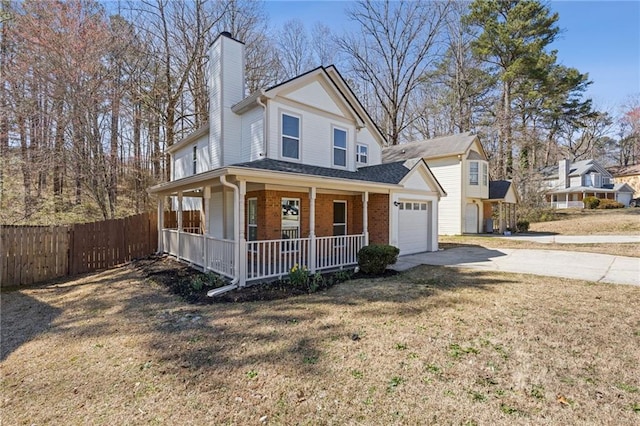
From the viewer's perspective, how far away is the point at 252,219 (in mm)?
10727

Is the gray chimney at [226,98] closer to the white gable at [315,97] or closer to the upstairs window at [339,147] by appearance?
the white gable at [315,97]

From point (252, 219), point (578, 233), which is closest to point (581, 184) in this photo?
point (578, 233)

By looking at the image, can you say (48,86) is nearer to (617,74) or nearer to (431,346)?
(431,346)

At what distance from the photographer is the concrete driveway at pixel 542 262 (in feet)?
29.1

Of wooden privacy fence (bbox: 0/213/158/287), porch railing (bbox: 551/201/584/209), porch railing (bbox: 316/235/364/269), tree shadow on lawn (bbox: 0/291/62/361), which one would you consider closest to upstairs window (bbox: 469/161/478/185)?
porch railing (bbox: 316/235/364/269)

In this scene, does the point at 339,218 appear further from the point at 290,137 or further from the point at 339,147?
the point at 290,137

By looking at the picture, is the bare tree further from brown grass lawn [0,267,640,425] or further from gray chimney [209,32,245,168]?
brown grass lawn [0,267,640,425]

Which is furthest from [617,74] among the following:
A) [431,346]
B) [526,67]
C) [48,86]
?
[48,86]

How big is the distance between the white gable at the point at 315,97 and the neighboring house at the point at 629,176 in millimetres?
53983

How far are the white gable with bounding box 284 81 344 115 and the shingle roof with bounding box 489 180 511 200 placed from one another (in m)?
16.1

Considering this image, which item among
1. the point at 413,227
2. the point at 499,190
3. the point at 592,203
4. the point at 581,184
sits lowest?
the point at 413,227

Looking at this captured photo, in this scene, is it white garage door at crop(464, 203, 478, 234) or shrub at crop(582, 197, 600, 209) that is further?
shrub at crop(582, 197, 600, 209)

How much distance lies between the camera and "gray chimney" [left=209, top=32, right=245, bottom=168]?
1185cm

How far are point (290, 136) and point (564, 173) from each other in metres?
45.4
